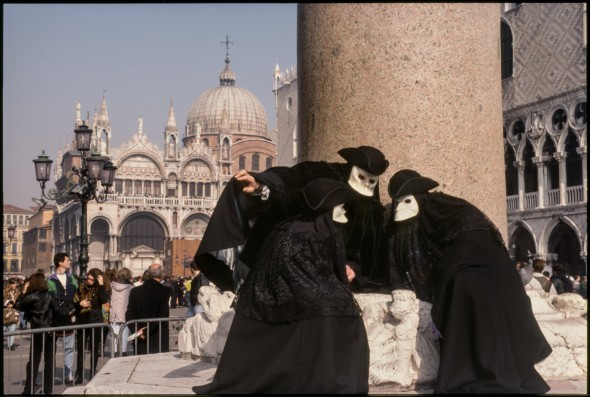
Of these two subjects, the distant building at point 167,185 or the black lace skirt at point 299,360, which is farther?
the distant building at point 167,185

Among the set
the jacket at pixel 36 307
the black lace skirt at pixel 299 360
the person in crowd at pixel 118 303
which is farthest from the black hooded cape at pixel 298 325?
the person in crowd at pixel 118 303

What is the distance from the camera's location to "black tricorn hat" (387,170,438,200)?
3561mm

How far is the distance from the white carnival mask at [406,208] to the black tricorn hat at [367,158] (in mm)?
144

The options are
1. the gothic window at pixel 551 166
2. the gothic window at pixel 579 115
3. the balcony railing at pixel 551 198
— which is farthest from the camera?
the gothic window at pixel 551 166

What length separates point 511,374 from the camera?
10.2 feet

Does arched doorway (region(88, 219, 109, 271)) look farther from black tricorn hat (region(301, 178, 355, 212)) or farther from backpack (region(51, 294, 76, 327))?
black tricorn hat (region(301, 178, 355, 212))

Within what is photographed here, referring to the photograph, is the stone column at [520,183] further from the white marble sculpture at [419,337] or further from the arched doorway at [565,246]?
the white marble sculpture at [419,337]

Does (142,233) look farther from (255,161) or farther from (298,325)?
(298,325)

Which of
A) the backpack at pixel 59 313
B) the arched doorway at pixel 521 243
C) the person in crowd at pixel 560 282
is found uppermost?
the arched doorway at pixel 521 243

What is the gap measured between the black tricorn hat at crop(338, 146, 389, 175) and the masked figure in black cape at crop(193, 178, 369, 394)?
0.20 m

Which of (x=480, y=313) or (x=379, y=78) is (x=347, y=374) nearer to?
(x=480, y=313)

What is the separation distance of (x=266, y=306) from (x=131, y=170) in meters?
54.3

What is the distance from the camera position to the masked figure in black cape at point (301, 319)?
3068 millimetres

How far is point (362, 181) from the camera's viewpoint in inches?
142
